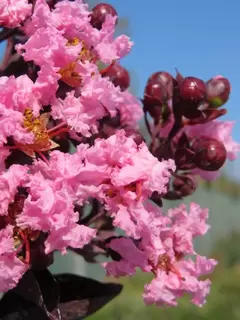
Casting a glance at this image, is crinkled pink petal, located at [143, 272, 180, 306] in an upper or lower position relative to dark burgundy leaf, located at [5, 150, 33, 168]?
lower

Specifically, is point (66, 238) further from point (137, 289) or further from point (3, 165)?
point (137, 289)

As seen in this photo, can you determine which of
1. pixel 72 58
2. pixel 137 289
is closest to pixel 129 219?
pixel 72 58

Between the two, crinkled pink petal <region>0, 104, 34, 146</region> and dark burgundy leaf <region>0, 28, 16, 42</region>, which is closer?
crinkled pink petal <region>0, 104, 34, 146</region>

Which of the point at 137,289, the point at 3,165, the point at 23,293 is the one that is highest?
the point at 3,165

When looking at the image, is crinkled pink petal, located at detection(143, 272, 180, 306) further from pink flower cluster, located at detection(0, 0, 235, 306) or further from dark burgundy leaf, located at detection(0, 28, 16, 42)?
dark burgundy leaf, located at detection(0, 28, 16, 42)

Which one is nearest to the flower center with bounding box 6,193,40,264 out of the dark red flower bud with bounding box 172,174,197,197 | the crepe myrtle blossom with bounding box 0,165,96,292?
the crepe myrtle blossom with bounding box 0,165,96,292

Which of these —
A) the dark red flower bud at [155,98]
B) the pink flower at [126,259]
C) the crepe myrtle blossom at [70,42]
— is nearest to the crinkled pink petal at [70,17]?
the crepe myrtle blossom at [70,42]
